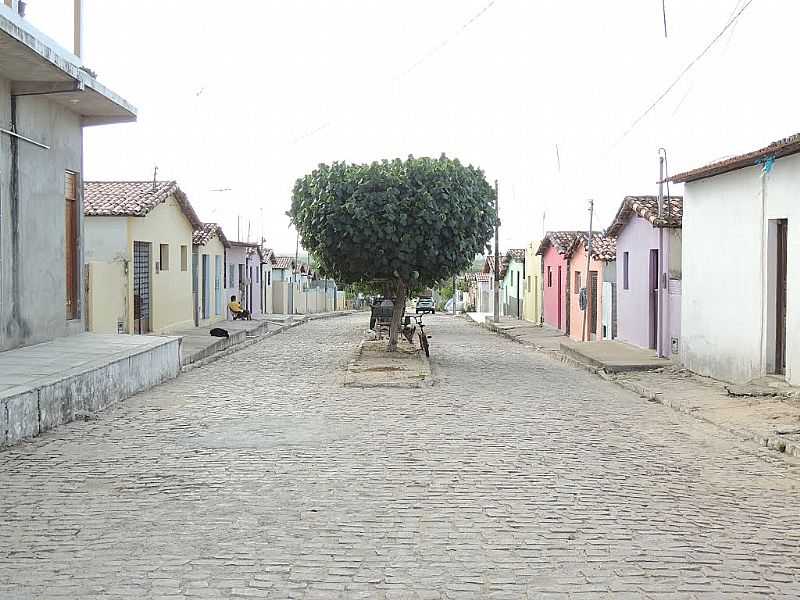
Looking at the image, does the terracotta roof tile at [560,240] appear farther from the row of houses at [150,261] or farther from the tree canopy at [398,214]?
the tree canopy at [398,214]

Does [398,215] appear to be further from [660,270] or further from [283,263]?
[283,263]

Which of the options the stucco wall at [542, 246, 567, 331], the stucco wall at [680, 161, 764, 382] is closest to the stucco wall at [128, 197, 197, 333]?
the stucco wall at [542, 246, 567, 331]

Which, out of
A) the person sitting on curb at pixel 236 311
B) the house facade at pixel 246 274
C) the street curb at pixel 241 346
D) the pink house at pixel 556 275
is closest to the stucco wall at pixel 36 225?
the street curb at pixel 241 346

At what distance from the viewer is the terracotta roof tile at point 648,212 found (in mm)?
21406

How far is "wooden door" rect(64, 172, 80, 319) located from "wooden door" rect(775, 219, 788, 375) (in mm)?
11497

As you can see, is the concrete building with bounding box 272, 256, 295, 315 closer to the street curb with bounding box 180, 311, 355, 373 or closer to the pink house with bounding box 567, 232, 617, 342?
the street curb with bounding box 180, 311, 355, 373

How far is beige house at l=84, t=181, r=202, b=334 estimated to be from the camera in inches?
894

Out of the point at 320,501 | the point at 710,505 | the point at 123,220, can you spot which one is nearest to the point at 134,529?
the point at 320,501

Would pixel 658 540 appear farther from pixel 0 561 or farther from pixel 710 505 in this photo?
pixel 0 561

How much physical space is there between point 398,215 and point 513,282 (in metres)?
35.7

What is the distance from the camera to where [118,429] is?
10.7 m

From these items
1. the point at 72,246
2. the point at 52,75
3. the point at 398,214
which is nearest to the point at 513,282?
the point at 398,214

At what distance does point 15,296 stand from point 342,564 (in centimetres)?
1007

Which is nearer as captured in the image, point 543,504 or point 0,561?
point 0,561
